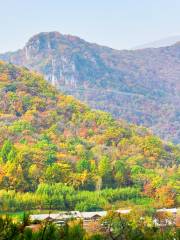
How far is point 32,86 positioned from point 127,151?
16772 mm

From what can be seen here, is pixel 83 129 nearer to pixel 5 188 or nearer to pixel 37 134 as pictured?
pixel 37 134

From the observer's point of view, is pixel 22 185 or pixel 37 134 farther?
pixel 37 134

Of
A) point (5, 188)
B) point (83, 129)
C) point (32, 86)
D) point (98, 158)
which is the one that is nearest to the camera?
point (5, 188)

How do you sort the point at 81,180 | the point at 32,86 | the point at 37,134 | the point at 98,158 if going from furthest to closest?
the point at 32,86 → the point at 37,134 → the point at 98,158 → the point at 81,180

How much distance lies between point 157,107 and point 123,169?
135 m

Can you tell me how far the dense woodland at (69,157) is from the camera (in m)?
44.7

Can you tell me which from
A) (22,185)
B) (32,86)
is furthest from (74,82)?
(22,185)

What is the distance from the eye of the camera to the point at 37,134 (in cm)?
5912

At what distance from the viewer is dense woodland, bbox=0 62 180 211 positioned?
44656mm

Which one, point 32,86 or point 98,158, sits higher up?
point 32,86

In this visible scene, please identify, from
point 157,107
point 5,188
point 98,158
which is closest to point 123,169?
point 98,158

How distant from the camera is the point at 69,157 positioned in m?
52.3

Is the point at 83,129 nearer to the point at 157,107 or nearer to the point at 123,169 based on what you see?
the point at 123,169

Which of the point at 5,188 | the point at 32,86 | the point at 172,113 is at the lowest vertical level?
the point at 172,113
